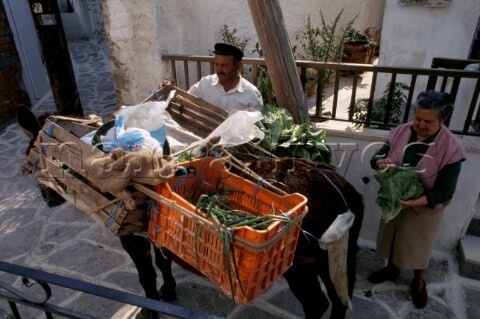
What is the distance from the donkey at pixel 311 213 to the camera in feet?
7.95

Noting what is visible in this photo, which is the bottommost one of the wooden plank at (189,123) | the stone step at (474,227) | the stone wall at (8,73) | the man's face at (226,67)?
the stone step at (474,227)

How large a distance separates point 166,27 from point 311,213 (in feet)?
15.3

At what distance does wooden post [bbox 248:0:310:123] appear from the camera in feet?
11.2

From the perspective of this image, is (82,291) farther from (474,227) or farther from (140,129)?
(474,227)

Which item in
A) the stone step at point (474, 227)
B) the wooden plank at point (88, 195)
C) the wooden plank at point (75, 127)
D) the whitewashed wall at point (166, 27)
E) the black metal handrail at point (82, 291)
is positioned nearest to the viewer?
the black metal handrail at point (82, 291)

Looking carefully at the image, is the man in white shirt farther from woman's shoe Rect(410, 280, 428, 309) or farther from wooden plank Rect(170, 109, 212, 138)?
woman's shoe Rect(410, 280, 428, 309)

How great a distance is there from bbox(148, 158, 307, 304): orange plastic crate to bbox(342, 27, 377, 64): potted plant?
791cm

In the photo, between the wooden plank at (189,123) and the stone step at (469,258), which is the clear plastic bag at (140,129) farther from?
the stone step at (469,258)

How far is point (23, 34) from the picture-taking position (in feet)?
27.1

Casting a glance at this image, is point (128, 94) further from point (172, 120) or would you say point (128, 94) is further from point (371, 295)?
point (371, 295)

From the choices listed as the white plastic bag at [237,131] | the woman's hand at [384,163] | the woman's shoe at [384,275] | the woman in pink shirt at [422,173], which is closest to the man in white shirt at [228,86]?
A: the white plastic bag at [237,131]

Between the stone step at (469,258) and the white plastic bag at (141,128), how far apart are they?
10.9 feet

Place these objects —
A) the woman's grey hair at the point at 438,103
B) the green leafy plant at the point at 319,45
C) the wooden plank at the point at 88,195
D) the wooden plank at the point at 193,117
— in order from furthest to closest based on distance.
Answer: the green leafy plant at the point at 319,45, the wooden plank at the point at 193,117, the woman's grey hair at the point at 438,103, the wooden plank at the point at 88,195

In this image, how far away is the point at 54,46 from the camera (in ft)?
16.8
